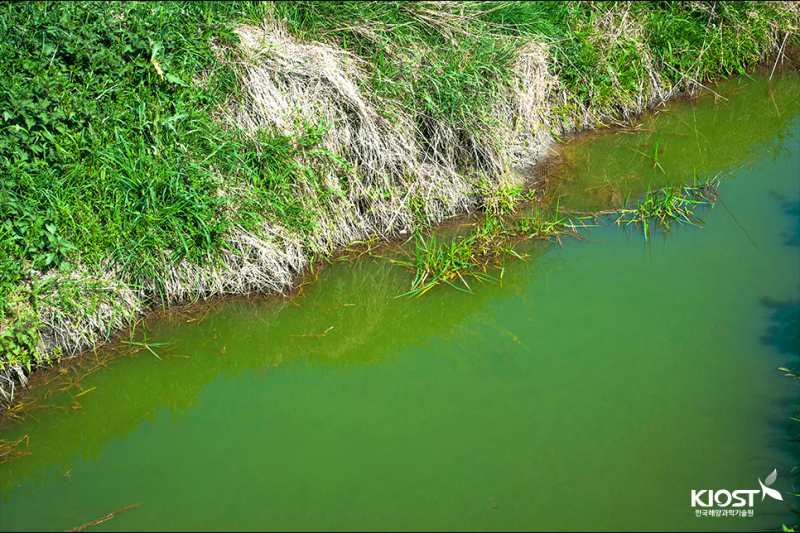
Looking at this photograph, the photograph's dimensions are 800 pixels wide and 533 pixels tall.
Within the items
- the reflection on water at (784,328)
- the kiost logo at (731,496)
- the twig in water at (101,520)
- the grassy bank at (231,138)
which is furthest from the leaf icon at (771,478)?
the twig in water at (101,520)

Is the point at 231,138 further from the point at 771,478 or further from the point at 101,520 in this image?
the point at 771,478

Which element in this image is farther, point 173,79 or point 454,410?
point 173,79

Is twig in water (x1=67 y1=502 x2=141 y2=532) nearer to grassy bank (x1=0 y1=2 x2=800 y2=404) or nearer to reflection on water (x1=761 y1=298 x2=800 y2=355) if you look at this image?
grassy bank (x1=0 y1=2 x2=800 y2=404)

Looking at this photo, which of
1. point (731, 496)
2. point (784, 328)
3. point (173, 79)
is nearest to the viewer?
point (731, 496)

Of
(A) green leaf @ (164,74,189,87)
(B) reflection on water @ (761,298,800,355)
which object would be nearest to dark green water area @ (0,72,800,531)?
(B) reflection on water @ (761,298,800,355)

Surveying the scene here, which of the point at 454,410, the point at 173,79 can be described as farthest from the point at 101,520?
the point at 173,79

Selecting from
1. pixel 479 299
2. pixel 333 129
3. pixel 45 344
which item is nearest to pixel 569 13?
pixel 333 129

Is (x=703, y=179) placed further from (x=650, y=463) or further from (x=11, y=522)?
(x=11, y=522)
